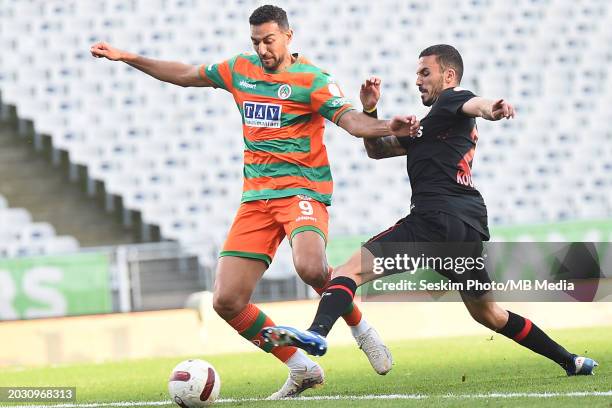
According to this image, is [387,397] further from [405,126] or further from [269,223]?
[405,126]

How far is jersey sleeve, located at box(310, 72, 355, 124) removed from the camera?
18.6 ft

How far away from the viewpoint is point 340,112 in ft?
18.5

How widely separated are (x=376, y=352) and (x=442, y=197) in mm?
997

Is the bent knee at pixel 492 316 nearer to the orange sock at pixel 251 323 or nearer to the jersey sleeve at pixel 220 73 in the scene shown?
the orange sock at pixel 251 323

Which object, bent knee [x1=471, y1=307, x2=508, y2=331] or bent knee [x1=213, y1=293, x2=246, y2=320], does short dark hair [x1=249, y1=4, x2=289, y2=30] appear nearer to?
bent knee [x1=213, y1=293, x2=246, y2=320]

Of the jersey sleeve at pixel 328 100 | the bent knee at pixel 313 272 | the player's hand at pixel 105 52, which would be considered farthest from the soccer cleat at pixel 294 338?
the player's hand at pixel 105 52

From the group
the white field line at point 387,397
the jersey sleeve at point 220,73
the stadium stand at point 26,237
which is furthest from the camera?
the stadium stand at point 26,237

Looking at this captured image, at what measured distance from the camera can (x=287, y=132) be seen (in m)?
5.88

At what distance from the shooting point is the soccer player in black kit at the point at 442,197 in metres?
5.32

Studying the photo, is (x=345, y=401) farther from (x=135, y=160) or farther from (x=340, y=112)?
(x=135, y=160)

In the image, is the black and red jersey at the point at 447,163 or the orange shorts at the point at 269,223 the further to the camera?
the orange shorts at the point at 269,223

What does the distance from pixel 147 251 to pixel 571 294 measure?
16.7 ft

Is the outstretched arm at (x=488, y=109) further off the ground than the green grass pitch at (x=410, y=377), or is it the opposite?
the outstretched arm at (x=488, y=109)

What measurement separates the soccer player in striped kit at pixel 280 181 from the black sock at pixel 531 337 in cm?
70
